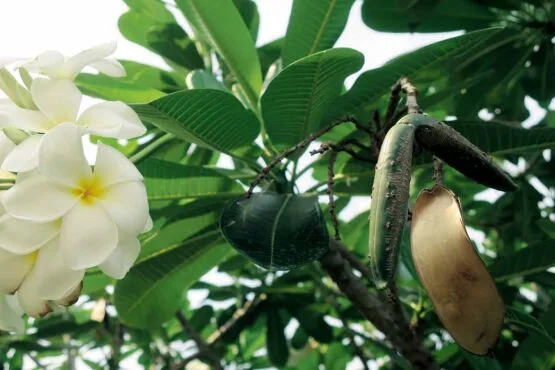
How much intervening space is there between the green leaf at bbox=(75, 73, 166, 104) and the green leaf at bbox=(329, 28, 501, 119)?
35 cm

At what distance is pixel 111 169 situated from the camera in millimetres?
879

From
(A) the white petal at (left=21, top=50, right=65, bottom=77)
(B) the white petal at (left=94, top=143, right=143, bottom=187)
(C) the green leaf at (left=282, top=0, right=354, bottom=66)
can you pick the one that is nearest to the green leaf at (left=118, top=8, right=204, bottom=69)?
(C) the green leaf at (left=282, top=0, right=354, bottom=66)

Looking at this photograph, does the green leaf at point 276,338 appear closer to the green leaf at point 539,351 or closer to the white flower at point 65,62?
the green leaf at point 539,351

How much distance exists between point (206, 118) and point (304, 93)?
163 mm

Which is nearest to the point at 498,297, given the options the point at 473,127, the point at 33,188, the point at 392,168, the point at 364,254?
the point at 392,168

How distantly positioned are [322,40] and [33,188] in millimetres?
655

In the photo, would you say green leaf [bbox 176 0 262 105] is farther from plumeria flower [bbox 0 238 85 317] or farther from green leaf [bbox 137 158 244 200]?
plumeria flower [bbox 0 238 85 317]

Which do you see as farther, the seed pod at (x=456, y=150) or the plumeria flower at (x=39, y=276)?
the plumeria flower at (x=39, y=276)

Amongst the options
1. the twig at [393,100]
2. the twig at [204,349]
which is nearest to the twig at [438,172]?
the twig at [393,100]

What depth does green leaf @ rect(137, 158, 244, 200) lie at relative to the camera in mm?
1211

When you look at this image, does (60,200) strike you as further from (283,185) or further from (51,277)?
(283,185)

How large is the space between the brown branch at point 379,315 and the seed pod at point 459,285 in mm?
639

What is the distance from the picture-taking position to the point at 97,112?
0.92m

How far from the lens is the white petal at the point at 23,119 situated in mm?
870
